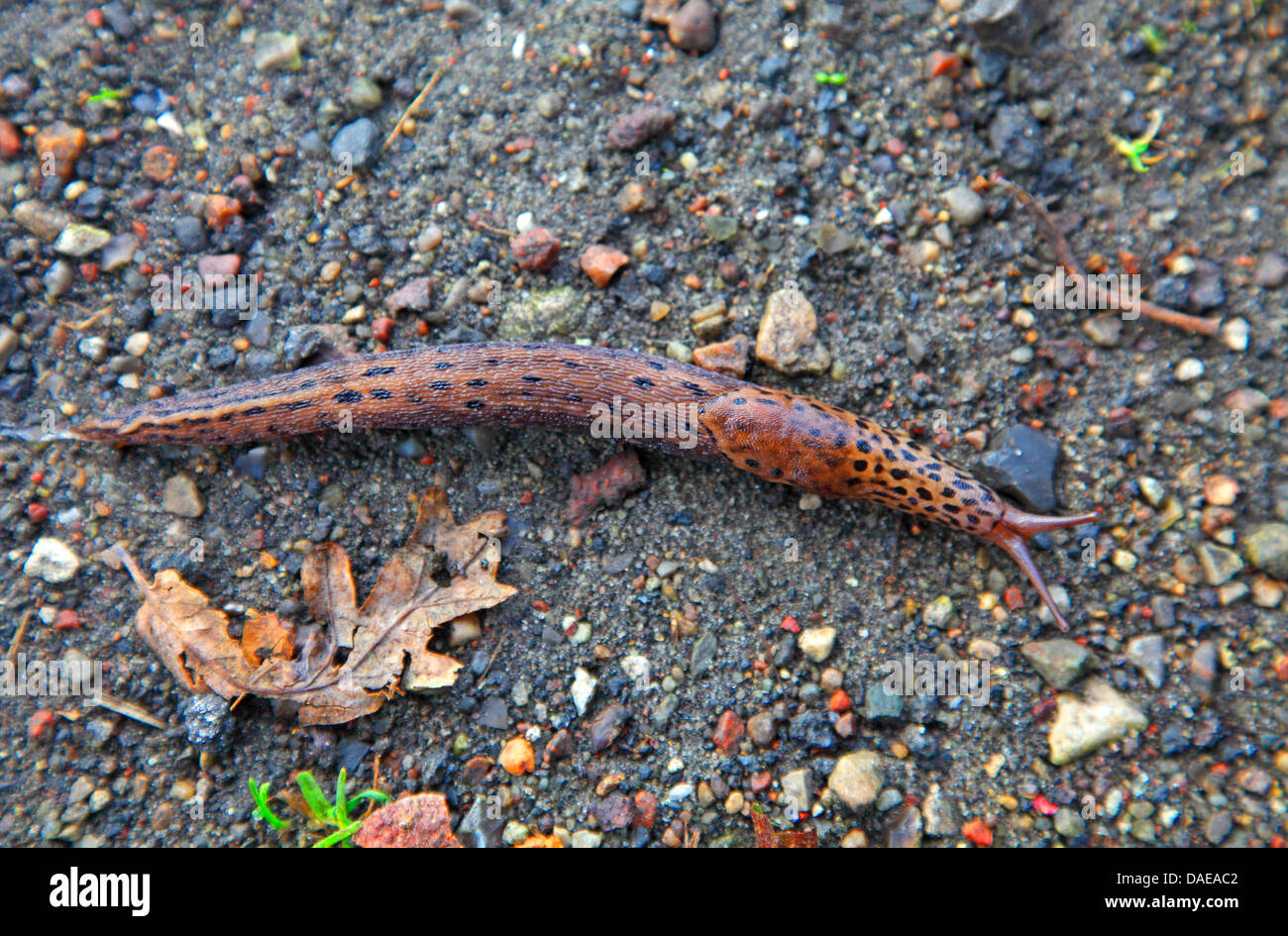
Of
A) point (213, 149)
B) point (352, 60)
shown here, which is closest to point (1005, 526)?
point (352, 60)

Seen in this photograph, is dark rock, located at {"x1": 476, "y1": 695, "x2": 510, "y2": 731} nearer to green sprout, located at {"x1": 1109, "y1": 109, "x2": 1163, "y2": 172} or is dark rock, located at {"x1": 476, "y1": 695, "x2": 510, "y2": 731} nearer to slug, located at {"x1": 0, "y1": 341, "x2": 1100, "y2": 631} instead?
slug, located at {"x1": 0, "y1": 341, "x2": 1100, "y2": 631}

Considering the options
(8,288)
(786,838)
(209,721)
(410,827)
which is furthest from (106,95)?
(786,838)

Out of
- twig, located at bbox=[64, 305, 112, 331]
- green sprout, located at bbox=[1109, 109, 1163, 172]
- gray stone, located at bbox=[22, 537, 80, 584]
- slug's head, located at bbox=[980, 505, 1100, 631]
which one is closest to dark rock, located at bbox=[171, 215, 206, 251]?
twig, located at bbox=[64, 305, 112, 331]

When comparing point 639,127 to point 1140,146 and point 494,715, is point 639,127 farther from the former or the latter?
point 494,715

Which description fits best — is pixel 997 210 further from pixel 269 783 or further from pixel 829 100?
pixel 269 783

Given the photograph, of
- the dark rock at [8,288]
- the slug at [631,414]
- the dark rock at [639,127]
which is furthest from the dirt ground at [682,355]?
the slug at [631,414]
